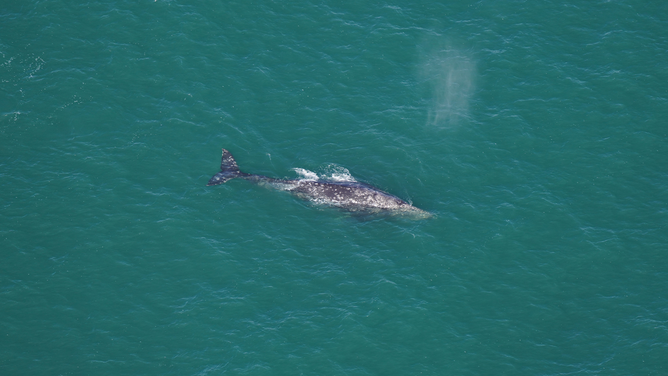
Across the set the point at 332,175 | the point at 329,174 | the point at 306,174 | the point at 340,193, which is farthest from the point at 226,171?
the point at 340,193

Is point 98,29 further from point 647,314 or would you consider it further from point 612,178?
point 647,314

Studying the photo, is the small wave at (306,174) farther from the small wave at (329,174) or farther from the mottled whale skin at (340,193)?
the mottled whale skin at (340,193)

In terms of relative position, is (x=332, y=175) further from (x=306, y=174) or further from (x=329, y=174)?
(x=306, y=174)

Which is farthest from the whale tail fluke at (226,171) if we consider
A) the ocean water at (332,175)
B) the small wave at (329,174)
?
the small wave at (329,174)

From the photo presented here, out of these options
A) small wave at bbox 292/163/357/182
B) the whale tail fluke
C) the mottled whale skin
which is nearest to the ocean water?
small wave at bbox 292/163/357/182

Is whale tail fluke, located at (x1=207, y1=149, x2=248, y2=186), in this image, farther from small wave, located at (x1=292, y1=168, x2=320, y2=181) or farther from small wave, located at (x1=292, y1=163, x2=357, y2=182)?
small wave, located at (x1=292, y1=163, x2=357, y2=182)
